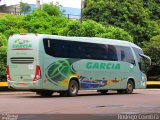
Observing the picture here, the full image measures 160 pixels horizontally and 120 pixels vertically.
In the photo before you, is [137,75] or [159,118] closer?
[159,118]

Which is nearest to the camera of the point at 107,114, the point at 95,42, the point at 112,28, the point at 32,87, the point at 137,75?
the point at 107,114

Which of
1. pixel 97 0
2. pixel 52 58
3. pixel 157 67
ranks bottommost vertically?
pixel 157 67

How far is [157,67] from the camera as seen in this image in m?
49.6

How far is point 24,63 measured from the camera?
24750 mm

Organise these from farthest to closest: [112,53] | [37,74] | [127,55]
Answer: [127,55]
[112,53]
[37,74]

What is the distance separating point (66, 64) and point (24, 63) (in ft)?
7.56

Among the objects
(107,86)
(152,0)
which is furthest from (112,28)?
(107,86)

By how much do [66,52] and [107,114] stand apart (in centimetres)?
1079

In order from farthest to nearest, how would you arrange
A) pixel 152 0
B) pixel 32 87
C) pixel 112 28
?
pixel 152 0, pixel 112 28, pixel 32 87

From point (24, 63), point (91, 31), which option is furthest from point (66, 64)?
point (91, 31)

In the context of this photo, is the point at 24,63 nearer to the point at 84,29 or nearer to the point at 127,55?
the point at 127,55

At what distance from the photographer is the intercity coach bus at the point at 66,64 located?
24.7m

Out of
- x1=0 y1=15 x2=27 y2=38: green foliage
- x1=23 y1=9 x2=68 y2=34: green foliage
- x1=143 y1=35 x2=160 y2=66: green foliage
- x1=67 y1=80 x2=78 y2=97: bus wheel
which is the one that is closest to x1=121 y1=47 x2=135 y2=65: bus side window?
x1=67 y1=80 x2=78 y2=97: bus wheel

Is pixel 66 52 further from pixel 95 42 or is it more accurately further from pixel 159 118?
pixel 159 118
